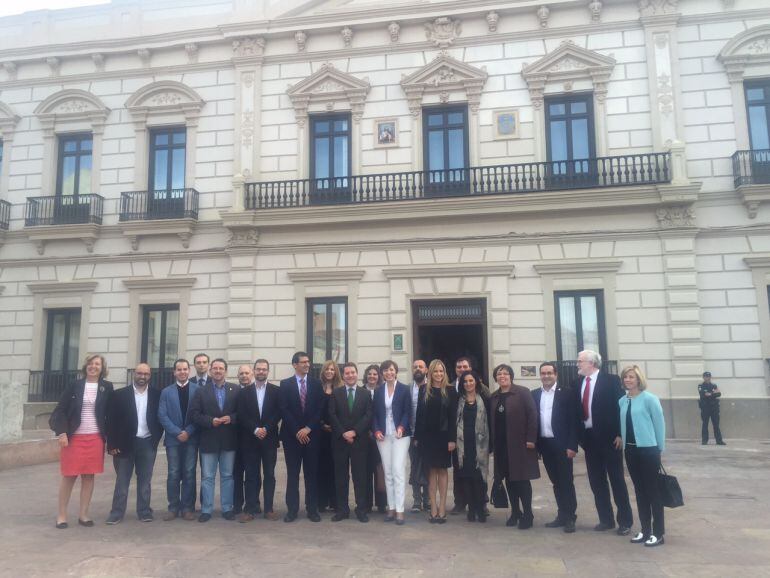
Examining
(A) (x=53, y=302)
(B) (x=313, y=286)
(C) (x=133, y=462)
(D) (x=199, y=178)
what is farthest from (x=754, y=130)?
(A) (x=53, y=302)

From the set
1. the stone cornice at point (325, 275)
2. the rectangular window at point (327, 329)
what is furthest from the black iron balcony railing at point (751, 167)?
the rectangular window at point (327, 329)

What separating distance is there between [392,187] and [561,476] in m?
9.96

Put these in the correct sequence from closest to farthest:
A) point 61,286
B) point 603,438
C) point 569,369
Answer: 1. point 603,438
2. point 569,369
3. point 61,286

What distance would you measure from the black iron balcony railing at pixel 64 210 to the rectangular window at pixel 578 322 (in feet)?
40.9

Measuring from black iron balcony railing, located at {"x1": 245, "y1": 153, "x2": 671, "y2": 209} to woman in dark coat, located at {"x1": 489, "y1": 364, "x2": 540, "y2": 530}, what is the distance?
8610mm

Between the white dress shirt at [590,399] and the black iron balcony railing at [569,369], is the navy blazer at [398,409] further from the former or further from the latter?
the black iron balcony railing at [569,369]

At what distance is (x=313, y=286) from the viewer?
621 inches

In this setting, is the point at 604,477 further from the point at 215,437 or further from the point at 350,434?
the point at 215,437

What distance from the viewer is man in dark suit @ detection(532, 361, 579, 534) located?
6.92 metres

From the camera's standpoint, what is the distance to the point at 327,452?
778 cm

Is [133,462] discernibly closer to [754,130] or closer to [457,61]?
[457,61]

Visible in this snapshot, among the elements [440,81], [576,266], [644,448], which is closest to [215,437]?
[644,448]

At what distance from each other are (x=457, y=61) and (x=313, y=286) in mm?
6814

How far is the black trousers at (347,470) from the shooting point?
7344 mm
